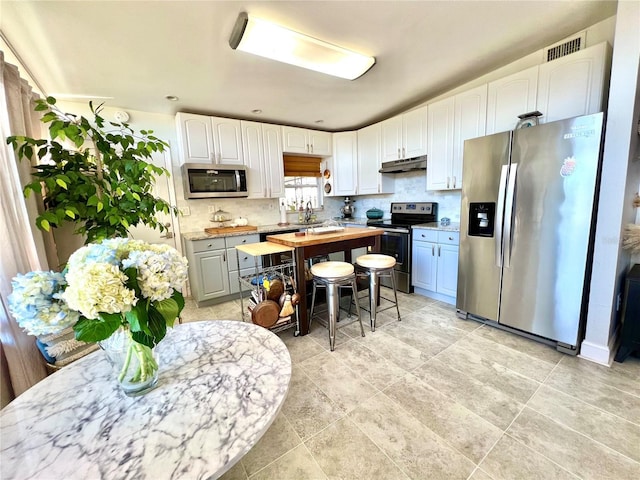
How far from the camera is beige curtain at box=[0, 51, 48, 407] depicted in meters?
1.34

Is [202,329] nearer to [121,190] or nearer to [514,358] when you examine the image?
[121,190]

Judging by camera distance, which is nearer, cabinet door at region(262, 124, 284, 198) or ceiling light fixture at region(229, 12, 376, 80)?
ceiling light fixture at region(229, 12, 376, 80)

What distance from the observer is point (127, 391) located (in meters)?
0.81

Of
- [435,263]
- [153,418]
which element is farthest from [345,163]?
[153,418]

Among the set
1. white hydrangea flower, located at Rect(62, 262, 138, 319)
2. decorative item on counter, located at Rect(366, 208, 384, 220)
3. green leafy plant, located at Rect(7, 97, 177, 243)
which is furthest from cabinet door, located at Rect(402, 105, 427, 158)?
white hydrangea flower, located at Rect(62, 262, 138, 319)

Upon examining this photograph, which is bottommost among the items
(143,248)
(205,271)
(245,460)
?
(245,460)

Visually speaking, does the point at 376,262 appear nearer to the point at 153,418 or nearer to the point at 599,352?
the point at 599,352

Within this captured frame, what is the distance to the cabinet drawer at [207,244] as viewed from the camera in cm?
310

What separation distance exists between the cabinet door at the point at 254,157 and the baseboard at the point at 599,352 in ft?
12.3

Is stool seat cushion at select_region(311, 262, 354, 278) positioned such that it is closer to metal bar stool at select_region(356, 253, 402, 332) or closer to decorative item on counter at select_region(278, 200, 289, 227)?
metal bar stool at select_region(356, 253, 402, 332)

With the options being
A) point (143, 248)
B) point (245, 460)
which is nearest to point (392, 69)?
point (143, 248)

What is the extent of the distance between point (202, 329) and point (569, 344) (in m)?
2.65

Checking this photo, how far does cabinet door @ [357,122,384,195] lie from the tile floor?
8.53 ft

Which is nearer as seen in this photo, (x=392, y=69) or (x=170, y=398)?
(x=170, y=398)
